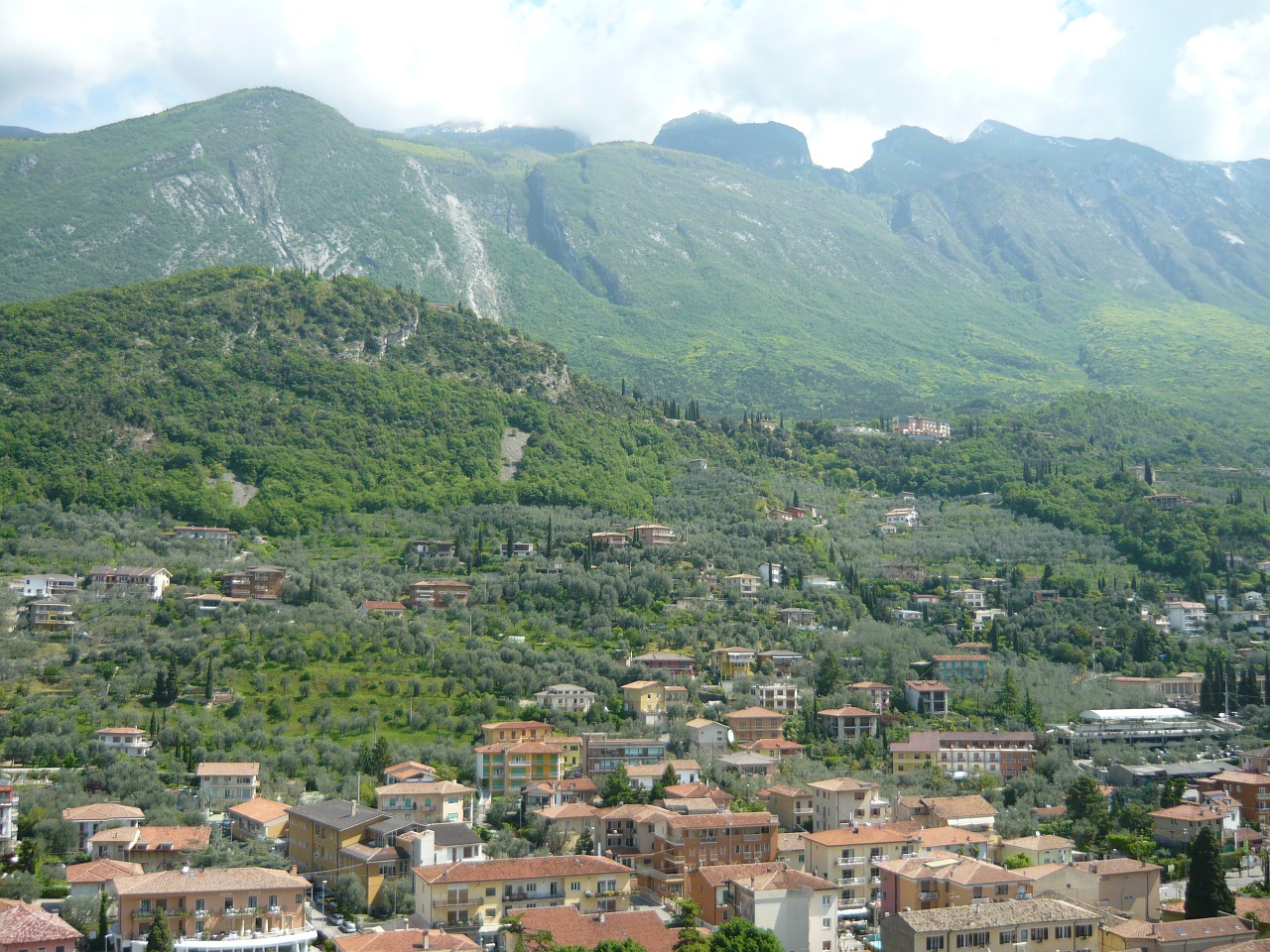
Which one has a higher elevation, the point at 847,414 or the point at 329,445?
the point at 847,414

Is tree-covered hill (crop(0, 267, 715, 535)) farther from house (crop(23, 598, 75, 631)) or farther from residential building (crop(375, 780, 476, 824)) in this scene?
residential building (crop(375, 780, 476, 824))

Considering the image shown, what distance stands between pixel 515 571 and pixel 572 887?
45952mm

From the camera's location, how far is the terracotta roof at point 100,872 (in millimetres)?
50375

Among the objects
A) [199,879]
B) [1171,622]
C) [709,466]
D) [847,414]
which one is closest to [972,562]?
[1171,622]

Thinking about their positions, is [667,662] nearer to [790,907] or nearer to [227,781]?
[227,781]

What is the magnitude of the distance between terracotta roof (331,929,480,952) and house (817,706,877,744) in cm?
3457

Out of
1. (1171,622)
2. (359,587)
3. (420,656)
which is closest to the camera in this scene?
(420,656)

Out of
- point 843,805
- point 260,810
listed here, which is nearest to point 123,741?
point 260,810

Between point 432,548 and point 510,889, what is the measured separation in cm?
5182

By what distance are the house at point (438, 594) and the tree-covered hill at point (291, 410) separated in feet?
60.9

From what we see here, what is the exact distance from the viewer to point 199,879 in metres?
49.2

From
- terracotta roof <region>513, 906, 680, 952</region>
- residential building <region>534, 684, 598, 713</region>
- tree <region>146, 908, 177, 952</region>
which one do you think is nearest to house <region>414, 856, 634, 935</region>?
terracotta roof <region>513, 906, 680, 952</region>

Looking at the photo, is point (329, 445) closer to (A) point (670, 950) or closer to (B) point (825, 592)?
(B) point (825, 592)

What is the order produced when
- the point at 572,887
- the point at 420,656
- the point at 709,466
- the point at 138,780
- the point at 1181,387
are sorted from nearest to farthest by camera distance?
the point at 572,887
the point at 138,780
the point at 420,656
the point at 709,466
the point at 1181,387
